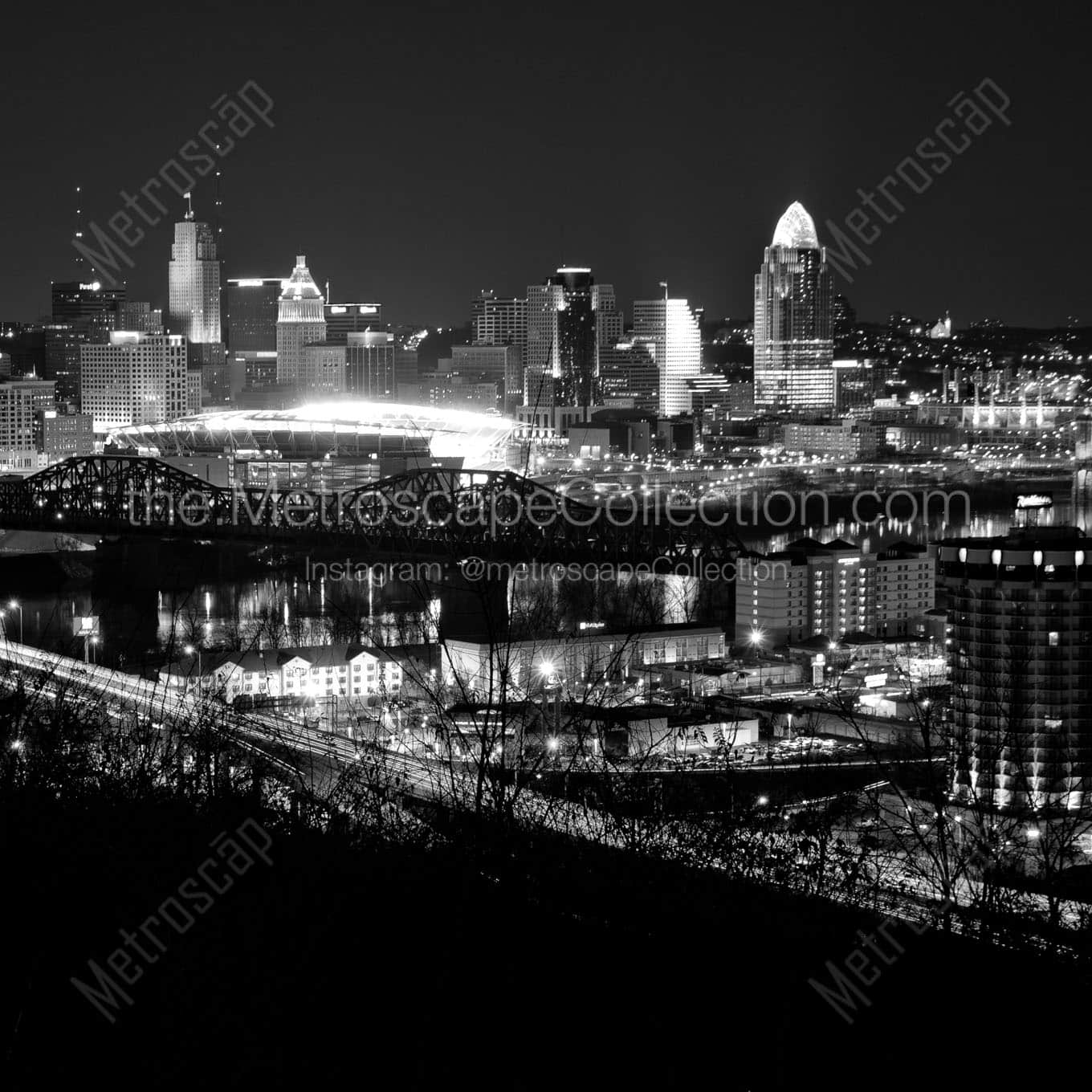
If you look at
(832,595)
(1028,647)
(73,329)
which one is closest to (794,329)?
(73,329)

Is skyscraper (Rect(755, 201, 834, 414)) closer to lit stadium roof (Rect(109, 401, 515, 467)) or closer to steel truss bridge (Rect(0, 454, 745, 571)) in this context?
lit stadium roof (Rect(109, 401, 515, 467))

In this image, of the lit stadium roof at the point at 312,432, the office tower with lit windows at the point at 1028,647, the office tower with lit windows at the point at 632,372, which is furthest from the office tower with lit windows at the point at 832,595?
the office tower with lit windows at the point at 632,372

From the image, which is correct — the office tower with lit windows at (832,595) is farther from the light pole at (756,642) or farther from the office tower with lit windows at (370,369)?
the office tower with lit windows at (370,369)

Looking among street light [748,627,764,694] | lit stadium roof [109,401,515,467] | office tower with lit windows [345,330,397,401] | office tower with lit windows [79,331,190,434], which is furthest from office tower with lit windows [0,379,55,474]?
street light [748,627,764,694]

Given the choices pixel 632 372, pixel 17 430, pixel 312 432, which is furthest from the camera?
pixel 632 372

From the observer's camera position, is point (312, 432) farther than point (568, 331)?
No

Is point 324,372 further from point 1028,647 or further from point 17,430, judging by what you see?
point 1028,647
